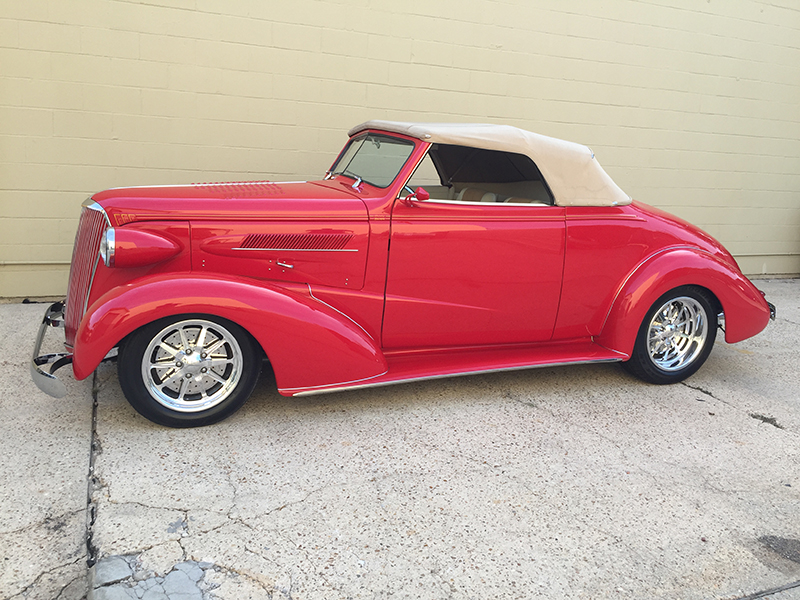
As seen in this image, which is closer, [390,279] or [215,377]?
[215,377]

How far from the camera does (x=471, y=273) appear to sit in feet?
12.6

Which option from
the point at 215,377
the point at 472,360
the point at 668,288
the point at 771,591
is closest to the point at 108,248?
the point at 215,377

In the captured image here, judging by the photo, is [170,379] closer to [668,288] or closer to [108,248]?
[108,248]

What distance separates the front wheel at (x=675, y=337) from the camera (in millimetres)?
4242

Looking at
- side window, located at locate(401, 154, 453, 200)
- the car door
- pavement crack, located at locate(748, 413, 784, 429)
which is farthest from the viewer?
side window, located at locate(401, 154, 453, 200)

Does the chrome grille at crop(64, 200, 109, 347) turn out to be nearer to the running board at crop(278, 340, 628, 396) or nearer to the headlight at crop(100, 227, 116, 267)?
the headlight at crop(100, 227, 116, 267)

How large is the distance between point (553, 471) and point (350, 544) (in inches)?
45.2

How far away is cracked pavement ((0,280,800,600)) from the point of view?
7.64 ft

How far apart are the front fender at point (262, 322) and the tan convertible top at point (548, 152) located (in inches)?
49.3

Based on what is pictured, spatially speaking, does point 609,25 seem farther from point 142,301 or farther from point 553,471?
point 142,301

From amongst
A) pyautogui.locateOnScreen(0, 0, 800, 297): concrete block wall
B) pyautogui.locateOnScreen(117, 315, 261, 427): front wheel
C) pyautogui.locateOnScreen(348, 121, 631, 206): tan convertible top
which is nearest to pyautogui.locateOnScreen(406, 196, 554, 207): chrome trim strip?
pyautogui.locateOnScreen(348, 121, 631, 206): tan convertible top

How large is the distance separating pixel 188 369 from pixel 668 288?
2.98 metres

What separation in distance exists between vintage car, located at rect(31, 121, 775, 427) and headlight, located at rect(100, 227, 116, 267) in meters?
0.01

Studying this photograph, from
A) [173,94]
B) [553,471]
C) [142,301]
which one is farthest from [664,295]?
[173,94]
